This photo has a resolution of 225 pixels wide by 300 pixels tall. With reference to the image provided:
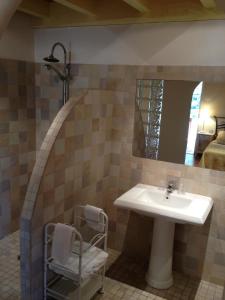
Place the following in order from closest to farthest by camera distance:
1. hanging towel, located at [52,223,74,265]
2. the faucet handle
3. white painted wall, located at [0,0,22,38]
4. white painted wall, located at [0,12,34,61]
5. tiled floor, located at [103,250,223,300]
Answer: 1. white painted wall, located at [0,0,22,38]
2. hanging towel, located at [52,223,74,265]
3. tiled floor, located at [103,250,223,300]
4. the faucet handle
5. white painted wall, located at [0,12,34,61]

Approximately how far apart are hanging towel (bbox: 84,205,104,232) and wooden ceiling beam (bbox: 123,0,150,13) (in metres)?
1.55

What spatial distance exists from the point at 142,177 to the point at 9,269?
1.42 meters

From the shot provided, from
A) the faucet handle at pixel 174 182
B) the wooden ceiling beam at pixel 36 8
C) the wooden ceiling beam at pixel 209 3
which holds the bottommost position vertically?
the faucet handle at pixel 174 182

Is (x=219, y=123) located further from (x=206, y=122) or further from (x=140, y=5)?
(x=140, y=5)

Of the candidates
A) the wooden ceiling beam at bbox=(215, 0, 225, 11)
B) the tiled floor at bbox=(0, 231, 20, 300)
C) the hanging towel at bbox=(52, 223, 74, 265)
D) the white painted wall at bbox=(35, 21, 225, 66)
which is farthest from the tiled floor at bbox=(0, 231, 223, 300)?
the wooden ceiling beam at bbox=(215, 0, 225, 11)

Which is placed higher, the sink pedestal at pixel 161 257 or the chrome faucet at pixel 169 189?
the chrome faucet at pixel 169 189

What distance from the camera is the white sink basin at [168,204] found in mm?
1997

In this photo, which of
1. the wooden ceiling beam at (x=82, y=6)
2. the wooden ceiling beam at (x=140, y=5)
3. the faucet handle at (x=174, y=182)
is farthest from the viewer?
the faucet handle at (x=174, y=182)

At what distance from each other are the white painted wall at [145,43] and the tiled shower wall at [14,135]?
0.37 meters

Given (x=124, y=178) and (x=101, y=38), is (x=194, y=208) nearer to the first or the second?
(x=124, y=178)

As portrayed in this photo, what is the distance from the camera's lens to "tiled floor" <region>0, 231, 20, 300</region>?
2.25 metres

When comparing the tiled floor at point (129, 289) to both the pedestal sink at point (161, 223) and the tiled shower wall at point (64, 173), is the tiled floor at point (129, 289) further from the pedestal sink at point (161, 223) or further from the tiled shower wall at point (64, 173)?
the tiled shower wall at point (64, 173)

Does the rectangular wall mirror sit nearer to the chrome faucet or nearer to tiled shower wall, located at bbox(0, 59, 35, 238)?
the chrome faucet

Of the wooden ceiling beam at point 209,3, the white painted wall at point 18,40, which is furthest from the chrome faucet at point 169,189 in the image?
the white painted wall at point 18,40
